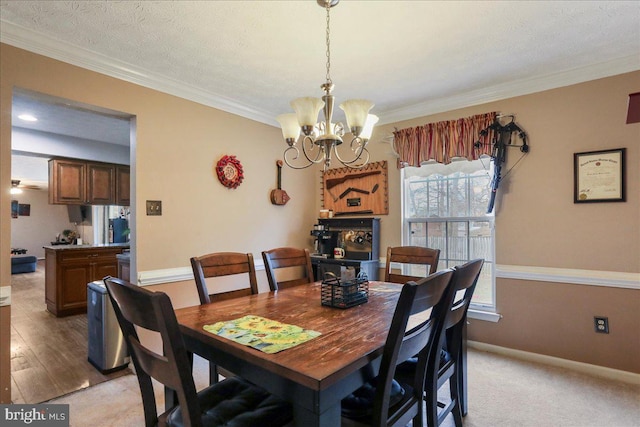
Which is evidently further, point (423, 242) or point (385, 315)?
point (423, 242)

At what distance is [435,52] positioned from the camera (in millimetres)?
2334

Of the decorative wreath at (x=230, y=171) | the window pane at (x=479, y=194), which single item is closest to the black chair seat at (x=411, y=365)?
the window pane at (x=479, y=194)

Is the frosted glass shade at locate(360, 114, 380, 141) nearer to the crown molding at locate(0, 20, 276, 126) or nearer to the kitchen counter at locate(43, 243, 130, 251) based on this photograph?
the crown molding at locate(0, 20, 276, 126)

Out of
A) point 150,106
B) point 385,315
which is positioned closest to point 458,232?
point 385,315

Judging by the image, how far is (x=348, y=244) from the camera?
3.90 meters

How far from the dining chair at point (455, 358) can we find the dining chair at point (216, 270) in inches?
40.6

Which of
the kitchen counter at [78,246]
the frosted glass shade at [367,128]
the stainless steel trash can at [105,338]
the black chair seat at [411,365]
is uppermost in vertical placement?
the frosted glass shade at [367,128]

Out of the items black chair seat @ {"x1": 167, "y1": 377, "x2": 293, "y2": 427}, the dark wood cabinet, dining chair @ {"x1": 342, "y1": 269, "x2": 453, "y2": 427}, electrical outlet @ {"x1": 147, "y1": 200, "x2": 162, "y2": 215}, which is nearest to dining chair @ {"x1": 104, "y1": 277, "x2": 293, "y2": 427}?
black chair seat @ {"x1": 167, "y1": 377, "x2": 293, "y2": 427}

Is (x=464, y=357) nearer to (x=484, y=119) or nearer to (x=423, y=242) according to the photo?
(x=423, y=242)

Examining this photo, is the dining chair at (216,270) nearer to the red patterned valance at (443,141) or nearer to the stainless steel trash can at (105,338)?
the stainless steel trash can at (105,338)

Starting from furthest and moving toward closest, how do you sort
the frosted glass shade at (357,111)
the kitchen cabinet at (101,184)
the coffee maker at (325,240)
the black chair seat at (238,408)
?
the kitchen cabinet at (101,184)
the coffee maker at (325,240)
the frosted glass shade at (357,111)
the black chair seat at (238,408)

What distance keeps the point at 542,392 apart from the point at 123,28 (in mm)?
3811

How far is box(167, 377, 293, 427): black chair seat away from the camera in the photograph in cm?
116

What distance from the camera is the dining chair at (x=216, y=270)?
1832mm
